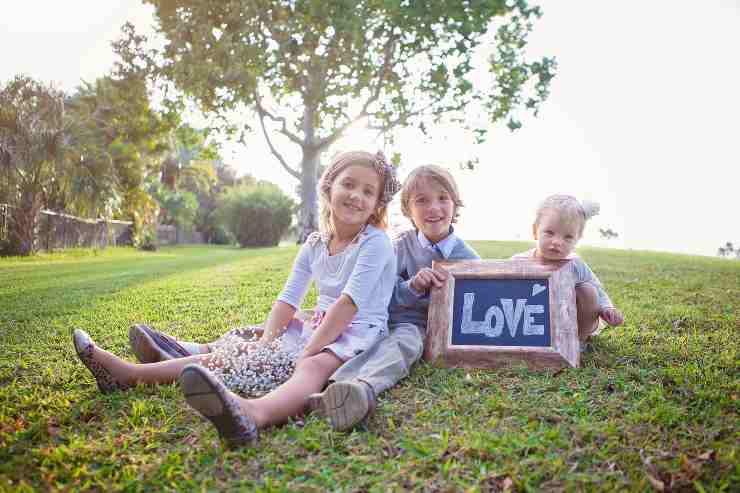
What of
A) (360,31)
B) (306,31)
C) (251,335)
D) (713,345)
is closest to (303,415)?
(251,335)

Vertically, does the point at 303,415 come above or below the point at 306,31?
below

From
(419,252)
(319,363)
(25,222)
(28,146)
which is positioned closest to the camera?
(319,363)

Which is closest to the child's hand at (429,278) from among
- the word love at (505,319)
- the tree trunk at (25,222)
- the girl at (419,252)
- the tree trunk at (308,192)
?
the girl at (419,252)

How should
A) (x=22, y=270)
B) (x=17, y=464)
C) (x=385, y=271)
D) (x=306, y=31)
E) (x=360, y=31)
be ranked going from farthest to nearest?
(x=306, y=31) < (x=360, y=31) < (x=22, y=270) < (x=385, y=271) < (x=17, y=464)

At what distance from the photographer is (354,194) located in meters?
3.19

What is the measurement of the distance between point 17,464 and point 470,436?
180cm

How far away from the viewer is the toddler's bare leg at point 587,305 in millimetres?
3441

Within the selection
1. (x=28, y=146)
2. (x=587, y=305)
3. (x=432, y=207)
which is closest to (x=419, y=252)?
(x=432, y=207)

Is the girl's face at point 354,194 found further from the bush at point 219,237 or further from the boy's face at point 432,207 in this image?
the bush at point 219,237

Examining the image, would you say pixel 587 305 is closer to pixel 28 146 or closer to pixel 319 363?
pixel 319 363

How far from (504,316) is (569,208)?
83 centimetres

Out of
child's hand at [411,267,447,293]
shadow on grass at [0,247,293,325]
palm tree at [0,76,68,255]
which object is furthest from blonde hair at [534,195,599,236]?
palm tree at [0,76,68,255]

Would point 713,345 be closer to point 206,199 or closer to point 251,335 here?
point 251,335

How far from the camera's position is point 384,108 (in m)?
14.0
